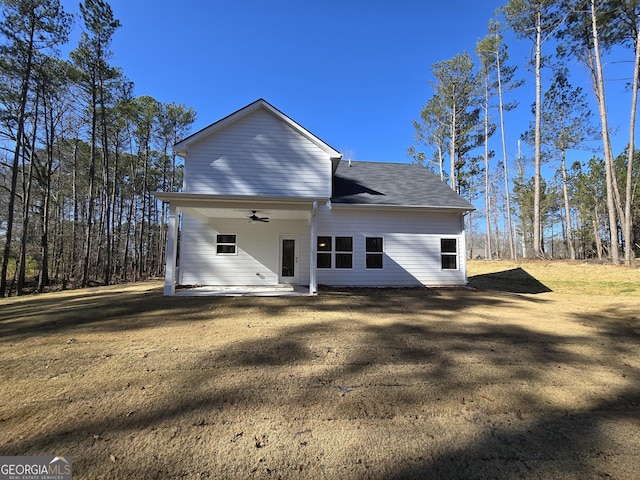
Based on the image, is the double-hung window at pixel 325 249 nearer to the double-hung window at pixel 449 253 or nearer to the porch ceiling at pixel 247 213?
the porch ceiling at pixel 247 213

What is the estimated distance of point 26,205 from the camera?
54.3 feet

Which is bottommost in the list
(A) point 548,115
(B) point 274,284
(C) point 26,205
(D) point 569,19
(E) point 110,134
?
(B) point 274,284

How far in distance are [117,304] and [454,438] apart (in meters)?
8.49

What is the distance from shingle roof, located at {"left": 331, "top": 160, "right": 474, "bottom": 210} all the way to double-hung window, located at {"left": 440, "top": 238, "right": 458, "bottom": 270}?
54.7 inches

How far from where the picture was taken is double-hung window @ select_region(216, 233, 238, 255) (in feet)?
36.5

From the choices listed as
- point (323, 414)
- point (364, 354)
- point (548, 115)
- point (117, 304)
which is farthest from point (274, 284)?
point (548, 115)

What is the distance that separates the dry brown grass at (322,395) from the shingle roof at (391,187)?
5883 mm

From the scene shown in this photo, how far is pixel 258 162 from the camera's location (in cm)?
1130

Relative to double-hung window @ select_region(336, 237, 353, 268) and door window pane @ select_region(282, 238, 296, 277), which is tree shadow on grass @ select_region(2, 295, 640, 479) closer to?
double-hung window @ select_region(336, 237, 353, 268)

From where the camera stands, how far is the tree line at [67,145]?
1474 centimetres

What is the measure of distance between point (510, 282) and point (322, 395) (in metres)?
14.8

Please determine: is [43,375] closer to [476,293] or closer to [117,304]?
[117,304]

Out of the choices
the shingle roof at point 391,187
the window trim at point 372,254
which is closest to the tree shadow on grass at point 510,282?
the shingle roof at point 391,187

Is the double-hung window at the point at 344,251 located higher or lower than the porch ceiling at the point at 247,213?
lower
